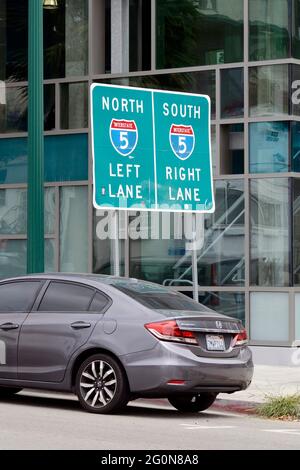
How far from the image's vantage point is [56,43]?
72.7ft

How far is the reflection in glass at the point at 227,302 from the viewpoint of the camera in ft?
65.2

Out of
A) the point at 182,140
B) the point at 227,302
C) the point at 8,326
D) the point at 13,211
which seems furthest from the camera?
the point at 13,211

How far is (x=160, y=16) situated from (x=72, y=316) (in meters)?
9.46

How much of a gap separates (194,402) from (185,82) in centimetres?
846

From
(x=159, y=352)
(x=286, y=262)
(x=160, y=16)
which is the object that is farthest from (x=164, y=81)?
(x=159, y=352)

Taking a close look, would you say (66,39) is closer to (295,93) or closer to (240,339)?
(295,93)

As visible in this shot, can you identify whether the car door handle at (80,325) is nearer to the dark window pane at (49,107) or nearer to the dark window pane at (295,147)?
the dark window pane at (295,147)

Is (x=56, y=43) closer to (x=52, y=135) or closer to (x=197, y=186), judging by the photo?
(x=52, y=135)

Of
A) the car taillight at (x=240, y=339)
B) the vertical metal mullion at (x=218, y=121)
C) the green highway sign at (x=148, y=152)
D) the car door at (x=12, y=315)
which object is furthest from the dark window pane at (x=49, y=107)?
the car taillight at (x=240, y=339)

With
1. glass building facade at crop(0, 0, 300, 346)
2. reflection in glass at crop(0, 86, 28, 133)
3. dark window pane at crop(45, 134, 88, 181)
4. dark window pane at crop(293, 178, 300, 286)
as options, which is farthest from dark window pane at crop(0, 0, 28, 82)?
dark window pane at crop(293, 178, 300, 286)

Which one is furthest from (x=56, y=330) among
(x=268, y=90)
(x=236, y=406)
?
(x=268, y=90)

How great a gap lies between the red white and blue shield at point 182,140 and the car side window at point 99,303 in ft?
12.8

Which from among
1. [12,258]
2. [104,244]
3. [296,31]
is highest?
[296,31]

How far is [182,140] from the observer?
54.0ft
